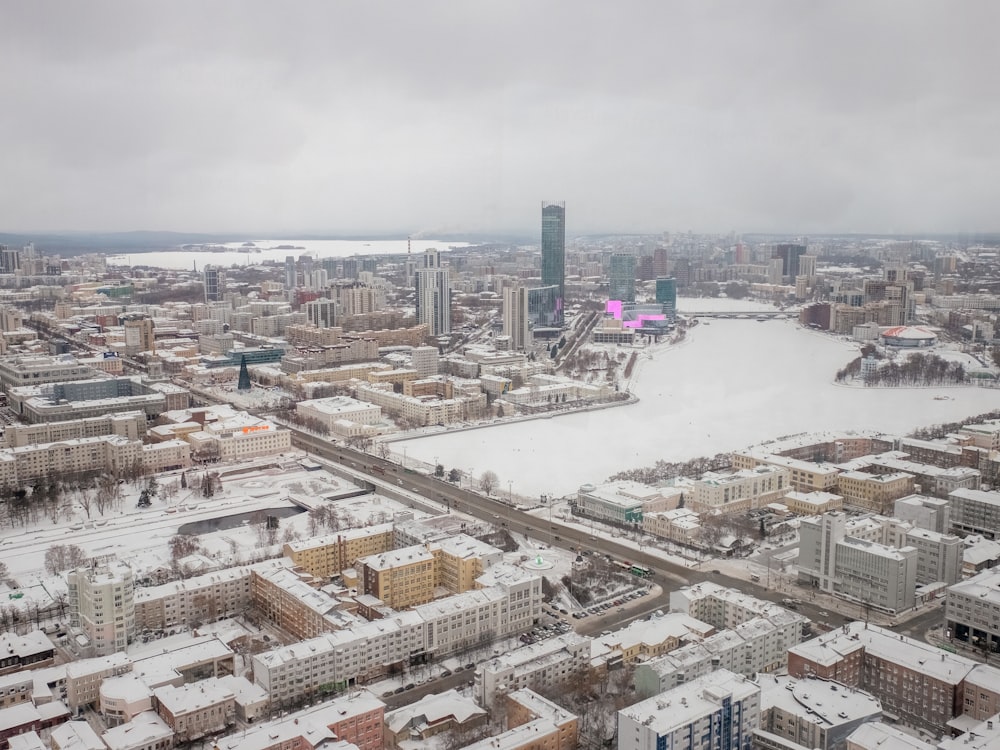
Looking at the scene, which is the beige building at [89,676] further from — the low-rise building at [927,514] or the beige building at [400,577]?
the low-rise building at [927,514]

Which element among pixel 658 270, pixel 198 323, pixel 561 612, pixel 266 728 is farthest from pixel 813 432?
pixel 198 323

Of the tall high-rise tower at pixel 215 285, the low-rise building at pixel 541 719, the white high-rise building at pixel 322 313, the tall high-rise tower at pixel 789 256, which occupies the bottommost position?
the low-rise building at pixel 541 719

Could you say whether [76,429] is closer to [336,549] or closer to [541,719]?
[336,549]

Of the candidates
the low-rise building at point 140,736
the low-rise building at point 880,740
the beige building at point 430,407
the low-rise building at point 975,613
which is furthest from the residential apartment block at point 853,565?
the beige building at point 430,407

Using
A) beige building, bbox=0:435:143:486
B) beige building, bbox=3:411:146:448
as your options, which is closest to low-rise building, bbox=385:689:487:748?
beige building, bbox=0:435:143:486

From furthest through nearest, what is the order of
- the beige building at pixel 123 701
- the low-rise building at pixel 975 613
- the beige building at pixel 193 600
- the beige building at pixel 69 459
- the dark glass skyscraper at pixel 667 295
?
the dark glass skyscraper at pixel 667 295
the beige building at pixel 69 459
the beige building at pixel 193 600
the low-rise building at pixel 975 613
the beige building at pixel 123 701
